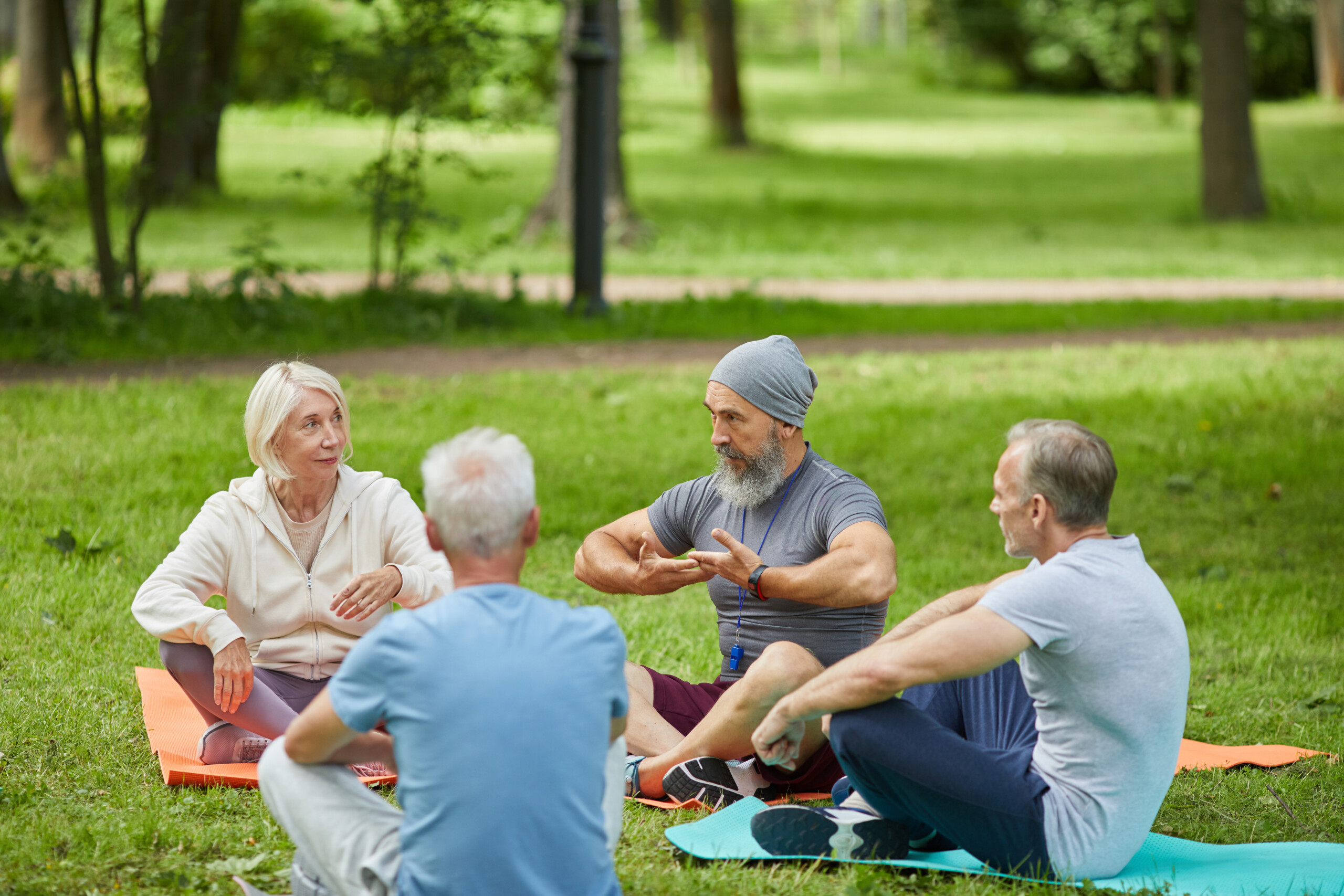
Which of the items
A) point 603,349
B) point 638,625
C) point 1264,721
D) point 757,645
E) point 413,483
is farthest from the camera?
point 603,349

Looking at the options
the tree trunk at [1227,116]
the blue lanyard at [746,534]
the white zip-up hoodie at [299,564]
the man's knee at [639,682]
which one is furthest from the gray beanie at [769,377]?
the tree trunk at [1227,116]

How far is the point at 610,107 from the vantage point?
1755 cm

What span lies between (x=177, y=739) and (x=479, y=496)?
235 cm

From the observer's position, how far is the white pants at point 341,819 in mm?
2912

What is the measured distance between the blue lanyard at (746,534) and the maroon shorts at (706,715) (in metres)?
0.18

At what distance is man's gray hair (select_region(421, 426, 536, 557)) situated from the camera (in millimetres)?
2719

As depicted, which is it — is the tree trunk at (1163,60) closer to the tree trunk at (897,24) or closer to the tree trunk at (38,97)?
the tree trunk at (897,24)

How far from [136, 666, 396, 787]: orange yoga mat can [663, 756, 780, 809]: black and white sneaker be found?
2.86 feet

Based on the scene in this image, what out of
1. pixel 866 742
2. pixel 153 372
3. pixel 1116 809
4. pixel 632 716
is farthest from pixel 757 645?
pixel 153 372

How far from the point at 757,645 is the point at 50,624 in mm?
2970

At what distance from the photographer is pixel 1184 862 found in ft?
12.6

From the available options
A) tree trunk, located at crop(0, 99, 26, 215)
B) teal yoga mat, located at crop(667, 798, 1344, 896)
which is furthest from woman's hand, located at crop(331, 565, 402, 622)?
tree trunk, located at crop(0, 99, 26, 215)

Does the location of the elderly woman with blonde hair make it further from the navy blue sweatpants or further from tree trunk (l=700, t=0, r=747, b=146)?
tree trunk (l=700, t=0, r=747, b=146)

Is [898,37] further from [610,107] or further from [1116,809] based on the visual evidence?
[1116,809]
